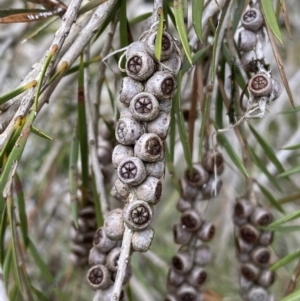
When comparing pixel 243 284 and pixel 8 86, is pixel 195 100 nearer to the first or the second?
pixel 243 284

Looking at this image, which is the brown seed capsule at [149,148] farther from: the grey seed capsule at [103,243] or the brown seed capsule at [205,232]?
the brown seed capsule at [205,232]

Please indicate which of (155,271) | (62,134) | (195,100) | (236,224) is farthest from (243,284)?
(62,134)

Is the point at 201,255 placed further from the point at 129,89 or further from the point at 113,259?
the point at 129,89

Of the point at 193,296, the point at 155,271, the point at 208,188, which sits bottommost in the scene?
the point at 155,271

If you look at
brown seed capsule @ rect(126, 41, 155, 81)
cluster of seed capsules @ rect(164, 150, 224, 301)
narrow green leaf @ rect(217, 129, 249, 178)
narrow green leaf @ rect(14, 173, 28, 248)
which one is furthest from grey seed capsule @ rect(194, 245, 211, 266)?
brown seed capsule @ rect(126, 41, 155, 81)

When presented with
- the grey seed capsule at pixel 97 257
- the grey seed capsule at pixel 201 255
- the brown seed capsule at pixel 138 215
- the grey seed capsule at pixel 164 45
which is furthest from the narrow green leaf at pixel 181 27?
the grey seed capsule at pixel 201 255

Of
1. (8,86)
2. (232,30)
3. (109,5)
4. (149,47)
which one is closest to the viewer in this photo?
(149,47)
